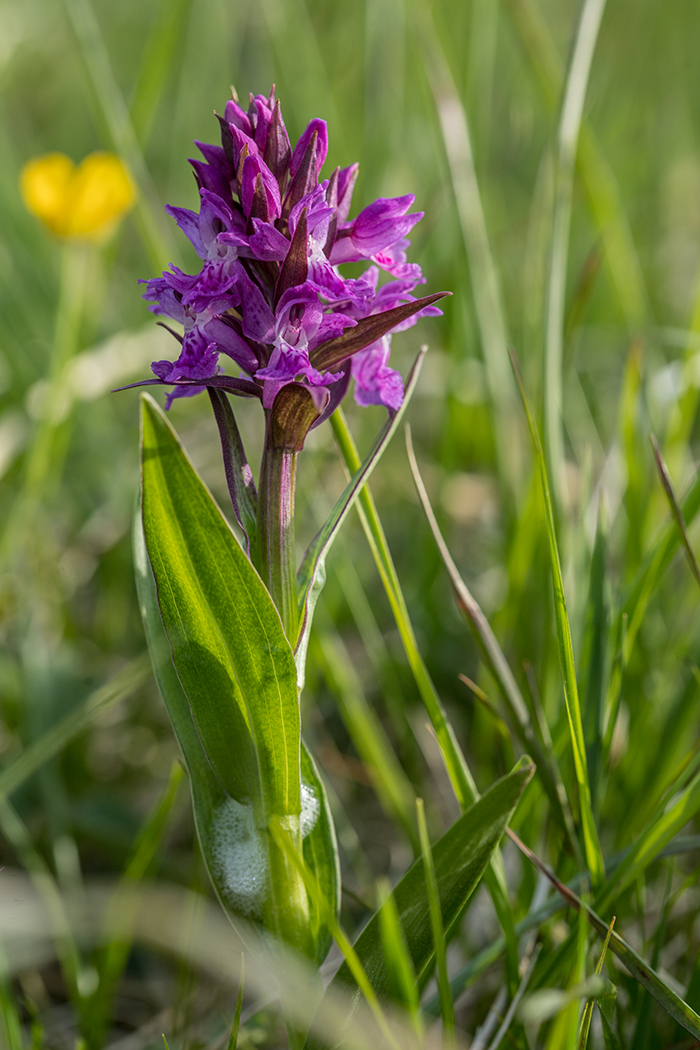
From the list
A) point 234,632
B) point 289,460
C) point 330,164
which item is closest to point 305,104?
point 330,164

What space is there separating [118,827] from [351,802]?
1.67ft

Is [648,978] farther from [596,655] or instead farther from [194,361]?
[194,361]

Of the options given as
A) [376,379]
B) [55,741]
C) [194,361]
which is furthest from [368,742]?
[194,361]

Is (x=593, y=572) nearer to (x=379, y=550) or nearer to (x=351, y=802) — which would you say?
(x=379, y=550)

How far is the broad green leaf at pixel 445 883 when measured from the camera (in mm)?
826

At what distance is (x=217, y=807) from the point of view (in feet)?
3.19

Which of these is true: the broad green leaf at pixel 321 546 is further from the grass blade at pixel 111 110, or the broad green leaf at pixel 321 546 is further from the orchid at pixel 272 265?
the grass blade at pixel 111 110

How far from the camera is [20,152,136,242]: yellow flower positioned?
7.17ft

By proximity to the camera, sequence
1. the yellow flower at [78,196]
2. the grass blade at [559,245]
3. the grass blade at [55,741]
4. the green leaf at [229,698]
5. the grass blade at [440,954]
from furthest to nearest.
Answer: the yellow flower at [78,196] < the grass blade at [559,245] < the grass blade at [55,741] < the green leaf at [229,698] < the grass blade at [440,954]

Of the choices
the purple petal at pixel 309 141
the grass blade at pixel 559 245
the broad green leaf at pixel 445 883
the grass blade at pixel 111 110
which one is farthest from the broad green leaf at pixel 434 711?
the grass blade at pixel 111 110

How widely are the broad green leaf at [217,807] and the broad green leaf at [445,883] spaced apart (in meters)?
0.10

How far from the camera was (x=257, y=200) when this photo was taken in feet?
2.97

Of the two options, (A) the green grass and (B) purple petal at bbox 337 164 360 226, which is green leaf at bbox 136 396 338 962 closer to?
(A) the green grass

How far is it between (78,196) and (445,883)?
6.88 feet
